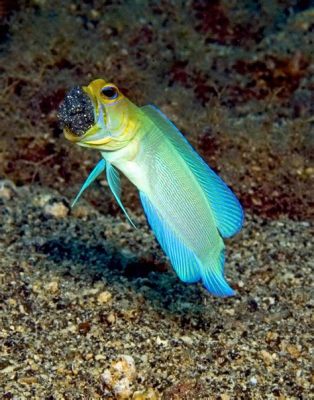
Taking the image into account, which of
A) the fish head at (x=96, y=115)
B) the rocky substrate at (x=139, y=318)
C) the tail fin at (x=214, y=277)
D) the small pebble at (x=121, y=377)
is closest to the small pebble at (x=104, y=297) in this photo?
the rocky substrate at (x=139, y=318)

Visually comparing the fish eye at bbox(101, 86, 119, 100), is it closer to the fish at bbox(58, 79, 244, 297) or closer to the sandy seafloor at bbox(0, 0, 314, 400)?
the fish at bbox(58, 79, 244, 297)

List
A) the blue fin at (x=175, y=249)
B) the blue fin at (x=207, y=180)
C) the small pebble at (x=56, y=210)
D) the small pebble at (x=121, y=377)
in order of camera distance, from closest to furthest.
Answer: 1. the blue fin at (x=207, y=180)
2. the blue fin at (x=175, y=249)
3. the small pebble at (x=121, y=377)
4. the small pebble at (x=56, y=210)

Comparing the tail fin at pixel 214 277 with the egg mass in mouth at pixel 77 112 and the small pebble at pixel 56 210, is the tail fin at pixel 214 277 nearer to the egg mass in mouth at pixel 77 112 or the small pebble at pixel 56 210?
the egg mass in mouth at pixel 77 112

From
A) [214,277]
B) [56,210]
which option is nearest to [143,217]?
[56,210]

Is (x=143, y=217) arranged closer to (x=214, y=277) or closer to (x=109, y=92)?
(x=214, y=277)

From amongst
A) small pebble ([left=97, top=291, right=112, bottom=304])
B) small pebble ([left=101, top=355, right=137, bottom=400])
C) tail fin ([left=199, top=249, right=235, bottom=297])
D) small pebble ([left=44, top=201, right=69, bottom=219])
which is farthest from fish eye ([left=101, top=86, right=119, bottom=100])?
small pebble ([left=44, top=201, right=69, bottom=219])

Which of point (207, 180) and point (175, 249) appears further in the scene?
point (175, 249)
